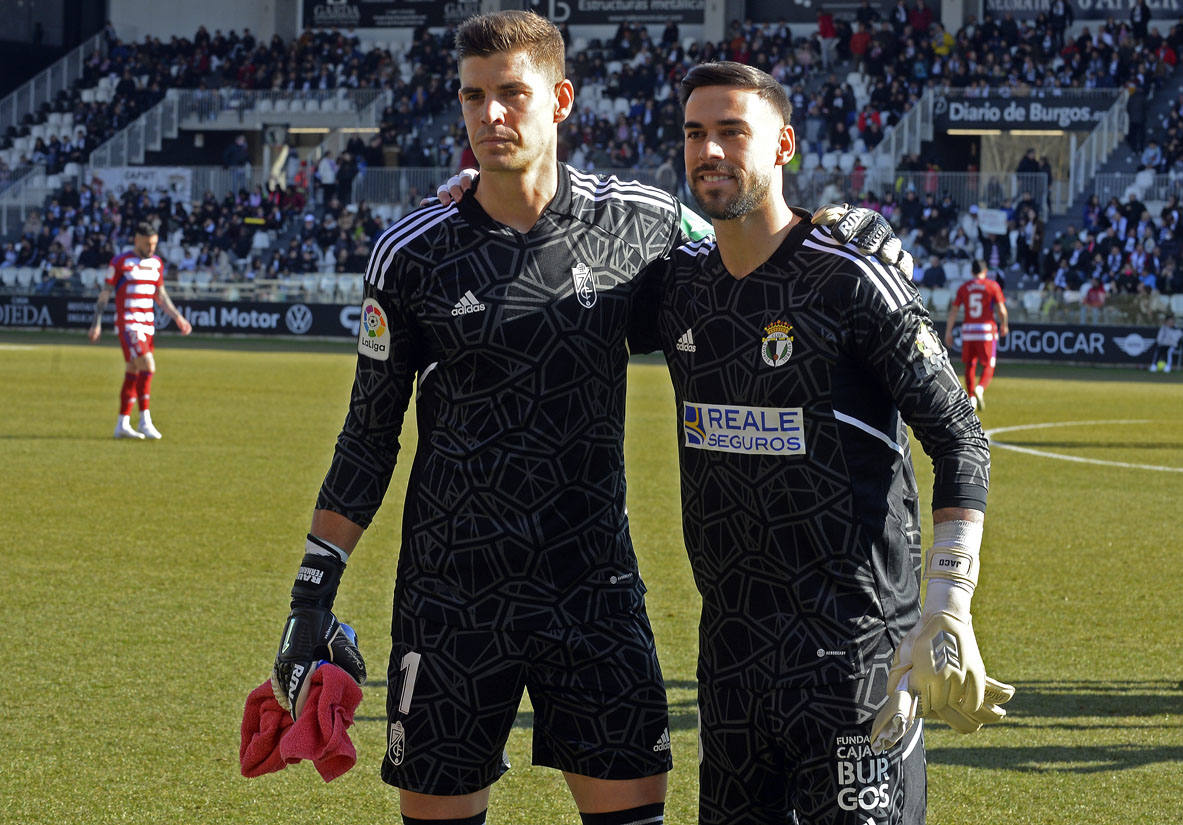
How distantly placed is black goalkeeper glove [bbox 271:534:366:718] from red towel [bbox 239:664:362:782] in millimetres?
39

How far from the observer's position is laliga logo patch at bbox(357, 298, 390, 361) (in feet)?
11.6

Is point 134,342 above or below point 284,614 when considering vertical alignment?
above

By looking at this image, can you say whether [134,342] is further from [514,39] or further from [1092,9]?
[1092,9]

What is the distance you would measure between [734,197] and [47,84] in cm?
4991

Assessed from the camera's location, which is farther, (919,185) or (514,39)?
(919,185)

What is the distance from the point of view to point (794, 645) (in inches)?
126

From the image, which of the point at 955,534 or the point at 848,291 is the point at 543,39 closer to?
the point at 848,291

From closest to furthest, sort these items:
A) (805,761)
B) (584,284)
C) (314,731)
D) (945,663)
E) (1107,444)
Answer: (945,663)
(805,761)
(314,731)
(584,284)
(1107,444)

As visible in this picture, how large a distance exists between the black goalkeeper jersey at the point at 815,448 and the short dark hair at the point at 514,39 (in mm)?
713

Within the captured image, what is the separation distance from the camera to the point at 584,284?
3520 mm

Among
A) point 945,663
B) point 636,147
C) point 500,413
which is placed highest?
point 636,147

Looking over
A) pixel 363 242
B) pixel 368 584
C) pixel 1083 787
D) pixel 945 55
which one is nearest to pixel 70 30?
pixel 363 242

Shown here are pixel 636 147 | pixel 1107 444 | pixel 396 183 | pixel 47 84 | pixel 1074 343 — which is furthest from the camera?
pixel 47 84

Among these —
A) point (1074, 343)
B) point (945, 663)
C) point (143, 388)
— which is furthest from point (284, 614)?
point (1074, 343)
